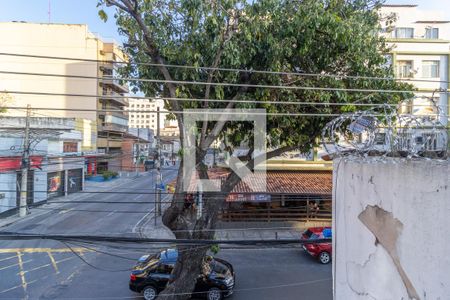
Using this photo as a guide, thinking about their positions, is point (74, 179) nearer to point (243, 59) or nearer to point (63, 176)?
point (63, 176)

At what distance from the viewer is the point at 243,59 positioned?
266 inches

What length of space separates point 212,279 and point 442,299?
855 centimetres

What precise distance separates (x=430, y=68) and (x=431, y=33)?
220 inches

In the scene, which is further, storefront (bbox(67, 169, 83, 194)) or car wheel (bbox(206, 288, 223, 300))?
storefront (bbox(67, 169, 83, 194))

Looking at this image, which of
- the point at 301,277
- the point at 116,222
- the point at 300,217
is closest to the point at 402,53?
the point at 300,217

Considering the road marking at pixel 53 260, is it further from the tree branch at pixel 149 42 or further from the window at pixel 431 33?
the window at pixel 431 33

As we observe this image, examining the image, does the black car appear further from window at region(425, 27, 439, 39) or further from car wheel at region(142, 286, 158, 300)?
window at region(425, 27, 439, 39)

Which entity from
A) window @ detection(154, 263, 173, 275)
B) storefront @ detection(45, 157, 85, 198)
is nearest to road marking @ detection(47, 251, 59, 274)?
window @ detection(154, 263, 173, 275)

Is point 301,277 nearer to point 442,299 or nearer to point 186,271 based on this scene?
point 186,271

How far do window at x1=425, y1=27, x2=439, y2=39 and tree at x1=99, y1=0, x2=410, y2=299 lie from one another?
17876 millimetres

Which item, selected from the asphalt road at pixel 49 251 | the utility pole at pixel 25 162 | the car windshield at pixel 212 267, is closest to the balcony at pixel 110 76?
the asphalt road at pixel 49 251

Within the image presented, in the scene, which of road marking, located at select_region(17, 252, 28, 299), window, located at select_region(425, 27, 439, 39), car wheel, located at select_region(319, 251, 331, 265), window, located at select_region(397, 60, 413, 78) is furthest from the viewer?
window, located at select_region(425, 27, 439, 39)

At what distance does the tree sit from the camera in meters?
6.61

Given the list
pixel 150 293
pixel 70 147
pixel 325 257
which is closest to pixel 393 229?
pixel 150 293
